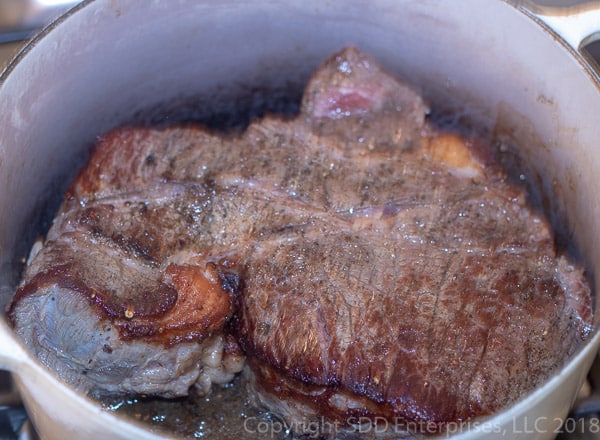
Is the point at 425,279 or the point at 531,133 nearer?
the point at 425,279

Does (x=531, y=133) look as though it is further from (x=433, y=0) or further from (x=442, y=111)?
(x=433, y=0)

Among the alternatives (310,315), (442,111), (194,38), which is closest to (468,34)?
(442,111)

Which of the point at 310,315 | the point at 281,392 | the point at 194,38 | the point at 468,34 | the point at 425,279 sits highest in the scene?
the point at 468,34

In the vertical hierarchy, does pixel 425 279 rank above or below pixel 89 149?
above
